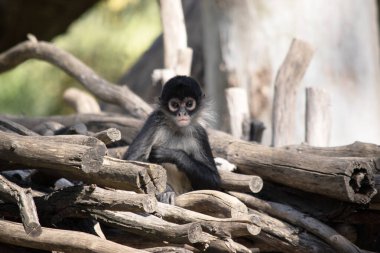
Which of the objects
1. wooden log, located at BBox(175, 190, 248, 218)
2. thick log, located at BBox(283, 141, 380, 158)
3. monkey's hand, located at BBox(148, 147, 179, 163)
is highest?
thick log, located at BBox(283, 141, 380, 158)

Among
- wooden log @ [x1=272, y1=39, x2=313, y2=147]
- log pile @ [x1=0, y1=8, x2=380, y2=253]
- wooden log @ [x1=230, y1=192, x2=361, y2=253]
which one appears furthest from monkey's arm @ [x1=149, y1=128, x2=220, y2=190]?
wooden log @ [x1=272, y1=39, x2=313, y2=147]

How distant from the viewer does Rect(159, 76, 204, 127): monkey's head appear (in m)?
6.37

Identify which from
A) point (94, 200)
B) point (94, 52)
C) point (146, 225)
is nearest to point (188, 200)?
point (146, 225)

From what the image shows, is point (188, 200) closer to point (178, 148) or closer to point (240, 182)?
point (240, 182)

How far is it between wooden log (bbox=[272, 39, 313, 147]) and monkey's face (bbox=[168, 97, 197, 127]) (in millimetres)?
1058

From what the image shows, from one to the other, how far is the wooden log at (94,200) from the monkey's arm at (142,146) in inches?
60.4

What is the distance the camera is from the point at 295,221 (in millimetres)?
5469

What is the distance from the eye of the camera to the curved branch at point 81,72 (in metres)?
7.67

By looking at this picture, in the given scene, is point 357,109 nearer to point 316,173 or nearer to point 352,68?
point 352,68

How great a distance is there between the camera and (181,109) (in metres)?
6.45

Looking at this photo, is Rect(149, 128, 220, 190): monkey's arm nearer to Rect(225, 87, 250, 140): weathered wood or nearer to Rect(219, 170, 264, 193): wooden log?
Rect(219, 170, 264, 193): wooden log

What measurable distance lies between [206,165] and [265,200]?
61cm

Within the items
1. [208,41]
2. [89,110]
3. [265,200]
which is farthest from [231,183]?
[208,41]

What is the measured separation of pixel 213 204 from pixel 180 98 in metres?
1.49
